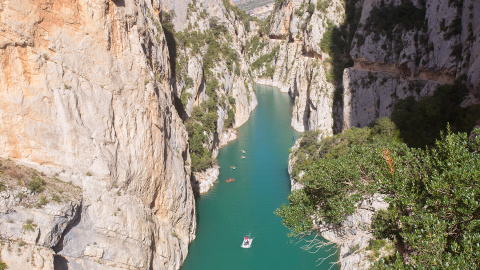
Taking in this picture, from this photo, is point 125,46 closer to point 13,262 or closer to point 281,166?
point 13,262

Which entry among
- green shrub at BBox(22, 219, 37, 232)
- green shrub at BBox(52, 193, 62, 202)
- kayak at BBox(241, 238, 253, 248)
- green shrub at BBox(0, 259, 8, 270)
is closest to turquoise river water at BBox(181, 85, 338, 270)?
kayak at BBox(241, 238, 253, 248)

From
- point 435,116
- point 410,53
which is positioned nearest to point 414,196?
point 435,116

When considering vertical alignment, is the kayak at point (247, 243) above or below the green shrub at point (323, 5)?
below

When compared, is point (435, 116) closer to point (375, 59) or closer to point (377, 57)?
point (377, 57)

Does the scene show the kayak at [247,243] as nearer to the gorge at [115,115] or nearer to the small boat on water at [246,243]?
the small boat on water at [246,243]

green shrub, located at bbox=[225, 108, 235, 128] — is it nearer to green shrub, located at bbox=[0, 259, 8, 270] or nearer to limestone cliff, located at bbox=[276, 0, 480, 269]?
limestone cliff, located at bbox=[276, 0, 480, 269]

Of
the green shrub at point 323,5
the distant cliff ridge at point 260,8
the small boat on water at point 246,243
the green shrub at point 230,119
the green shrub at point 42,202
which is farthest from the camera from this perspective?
the distant cliff ridge at point 260,8

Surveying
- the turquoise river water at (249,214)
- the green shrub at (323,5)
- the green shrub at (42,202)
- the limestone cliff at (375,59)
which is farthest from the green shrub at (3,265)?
the green shrub at (323,5)
